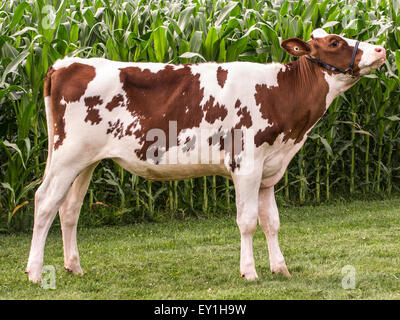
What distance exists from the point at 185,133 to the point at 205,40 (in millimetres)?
3058

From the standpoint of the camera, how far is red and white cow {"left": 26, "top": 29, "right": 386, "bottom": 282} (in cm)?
499

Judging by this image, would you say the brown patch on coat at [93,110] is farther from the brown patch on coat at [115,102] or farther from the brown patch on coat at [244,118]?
the brown patch on coat at [244,118]

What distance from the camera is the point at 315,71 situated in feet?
16.8

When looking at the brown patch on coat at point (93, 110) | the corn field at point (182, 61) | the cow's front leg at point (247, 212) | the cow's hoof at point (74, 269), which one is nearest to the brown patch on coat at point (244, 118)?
the cow's front leg at point (247, 212)

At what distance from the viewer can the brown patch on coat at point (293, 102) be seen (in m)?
5.01

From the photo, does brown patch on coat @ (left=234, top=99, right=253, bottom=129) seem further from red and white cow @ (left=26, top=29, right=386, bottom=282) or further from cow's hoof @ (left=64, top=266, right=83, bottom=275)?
cow's hoof @ (left=64, top=266, right=83, bottom=275)

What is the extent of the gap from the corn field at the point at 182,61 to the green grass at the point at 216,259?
406 mm

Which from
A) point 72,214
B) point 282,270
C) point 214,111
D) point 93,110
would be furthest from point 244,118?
point 72,214

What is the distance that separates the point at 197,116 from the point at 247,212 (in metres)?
0.81

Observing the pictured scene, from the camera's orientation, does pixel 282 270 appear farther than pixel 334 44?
Yes

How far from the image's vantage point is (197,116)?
5.00 metres

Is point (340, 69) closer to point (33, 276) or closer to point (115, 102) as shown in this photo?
point (115, 102)

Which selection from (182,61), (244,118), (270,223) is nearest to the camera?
(244,118)

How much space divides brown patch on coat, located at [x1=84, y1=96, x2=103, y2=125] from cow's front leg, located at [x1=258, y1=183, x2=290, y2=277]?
1407 millimetres
